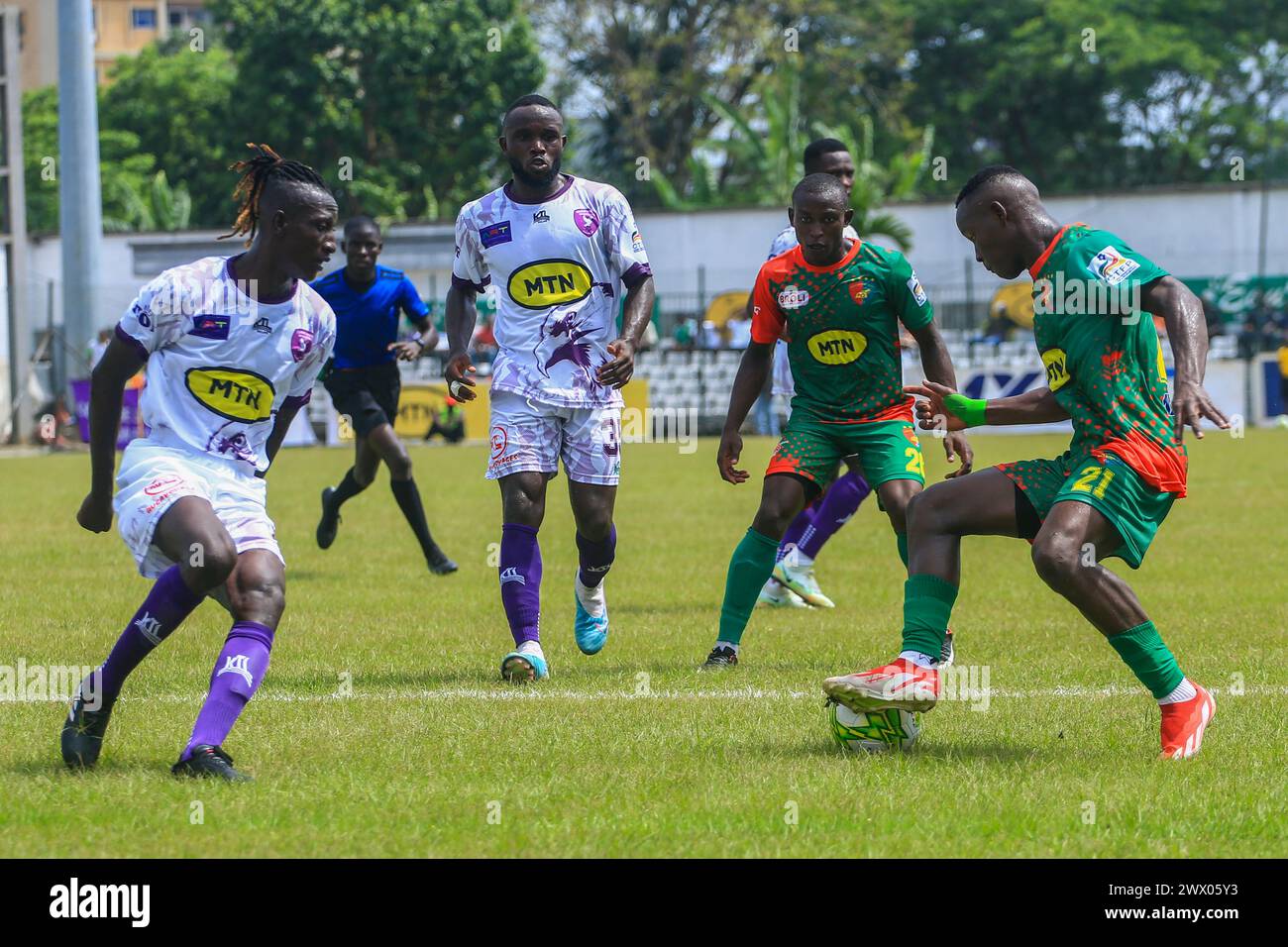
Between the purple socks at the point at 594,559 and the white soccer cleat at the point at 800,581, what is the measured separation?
204 cm

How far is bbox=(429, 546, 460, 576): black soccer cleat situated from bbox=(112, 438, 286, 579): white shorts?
18.0 ft

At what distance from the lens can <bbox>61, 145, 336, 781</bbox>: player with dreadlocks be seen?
506 centimetres

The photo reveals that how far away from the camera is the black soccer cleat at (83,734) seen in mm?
5254

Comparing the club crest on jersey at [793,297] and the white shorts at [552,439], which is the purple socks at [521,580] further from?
the club crest on jersey at [793,297]

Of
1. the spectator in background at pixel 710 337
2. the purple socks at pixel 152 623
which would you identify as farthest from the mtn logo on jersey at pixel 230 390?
the spectator in background at pixel 710 337

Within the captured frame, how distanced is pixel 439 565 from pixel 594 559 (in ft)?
11.8

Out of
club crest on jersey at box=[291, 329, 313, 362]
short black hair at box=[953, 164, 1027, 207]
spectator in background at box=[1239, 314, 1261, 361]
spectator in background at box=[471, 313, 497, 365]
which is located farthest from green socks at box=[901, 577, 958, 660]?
spectator in background at box=[1239, 314, 1261, 361]

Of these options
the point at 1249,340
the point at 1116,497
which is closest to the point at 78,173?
the point at 1249,340

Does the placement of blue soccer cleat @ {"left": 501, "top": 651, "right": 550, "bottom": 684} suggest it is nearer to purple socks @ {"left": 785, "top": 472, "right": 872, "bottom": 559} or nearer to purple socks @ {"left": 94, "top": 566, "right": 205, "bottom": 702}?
purple socks @ {"left": 94, "top": 566, "right": 205, "bottom": 702}

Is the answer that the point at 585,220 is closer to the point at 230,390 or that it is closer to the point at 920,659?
the point at 230,390

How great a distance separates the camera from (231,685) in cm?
500

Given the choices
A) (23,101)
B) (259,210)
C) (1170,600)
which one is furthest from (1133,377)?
(23,101)
